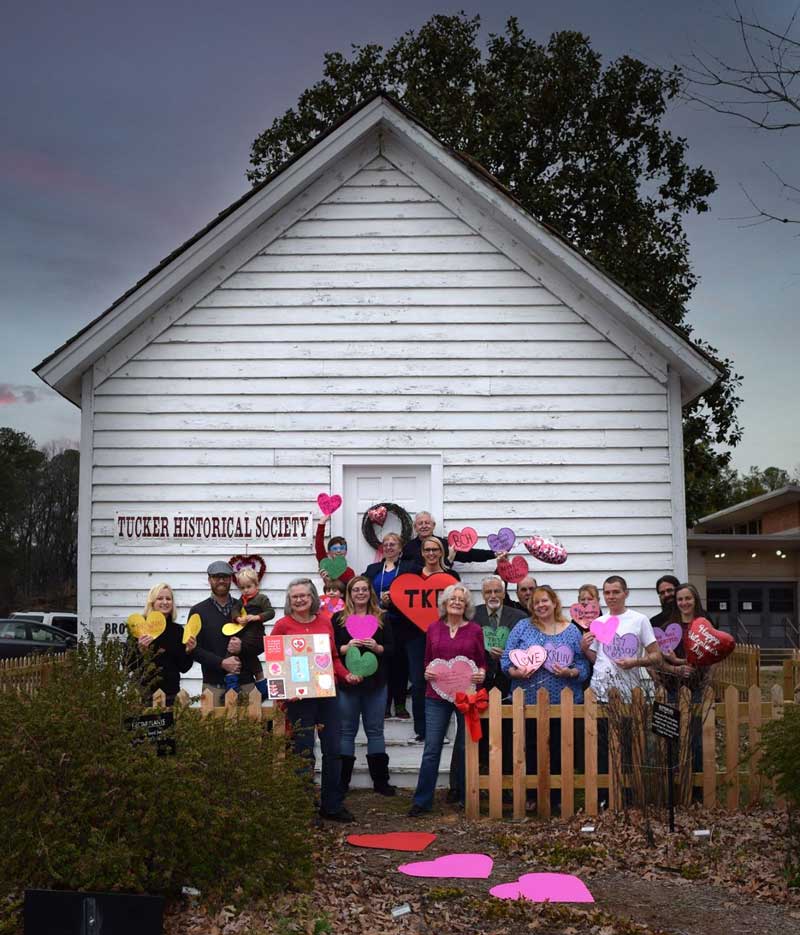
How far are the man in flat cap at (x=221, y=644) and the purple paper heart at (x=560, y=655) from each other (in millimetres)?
2463

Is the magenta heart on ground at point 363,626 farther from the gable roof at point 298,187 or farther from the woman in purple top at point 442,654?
the gable roof at point 298,187

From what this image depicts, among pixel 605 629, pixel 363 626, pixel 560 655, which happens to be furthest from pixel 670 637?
pixel 363 626

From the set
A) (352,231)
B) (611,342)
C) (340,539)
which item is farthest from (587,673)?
(352,231)

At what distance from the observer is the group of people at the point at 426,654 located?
8.93 meters

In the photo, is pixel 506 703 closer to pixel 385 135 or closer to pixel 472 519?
pixel 472 519

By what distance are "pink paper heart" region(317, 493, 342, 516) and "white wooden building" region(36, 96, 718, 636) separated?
0.87 feet

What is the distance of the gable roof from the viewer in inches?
447

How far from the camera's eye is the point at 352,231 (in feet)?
39.2

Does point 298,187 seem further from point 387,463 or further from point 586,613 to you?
point 586,613

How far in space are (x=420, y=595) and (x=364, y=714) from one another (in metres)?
1.24

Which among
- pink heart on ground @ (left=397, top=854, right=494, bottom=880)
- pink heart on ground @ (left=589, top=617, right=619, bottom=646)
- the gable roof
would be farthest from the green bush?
the gable roof

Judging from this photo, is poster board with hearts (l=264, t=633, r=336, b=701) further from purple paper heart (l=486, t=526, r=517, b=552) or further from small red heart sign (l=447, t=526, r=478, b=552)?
purple paper heart (l=486, t=526, r=517, b=552)

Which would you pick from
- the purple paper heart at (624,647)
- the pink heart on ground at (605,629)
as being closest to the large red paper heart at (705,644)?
the purple paper heart at (624,647)

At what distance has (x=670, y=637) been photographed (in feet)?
29.5
